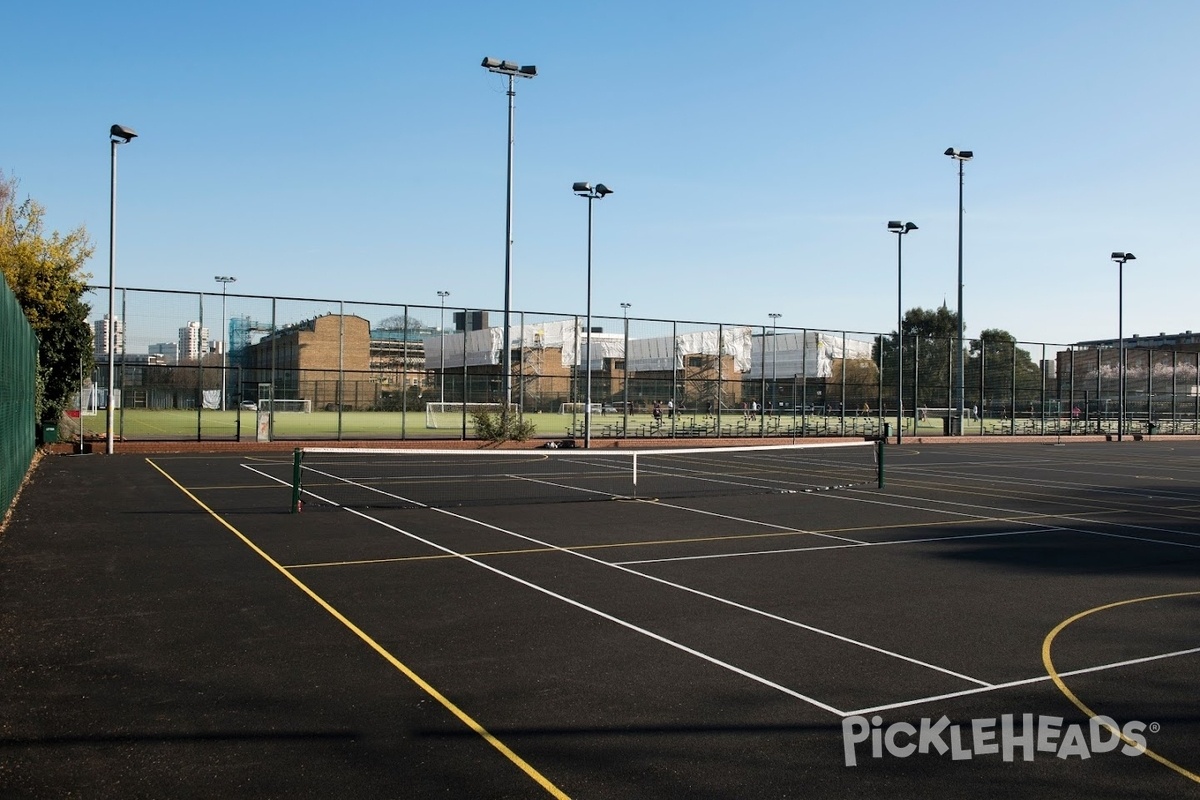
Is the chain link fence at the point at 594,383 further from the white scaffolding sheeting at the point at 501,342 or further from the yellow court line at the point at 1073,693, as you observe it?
the yellow court line at the point at 1073,693

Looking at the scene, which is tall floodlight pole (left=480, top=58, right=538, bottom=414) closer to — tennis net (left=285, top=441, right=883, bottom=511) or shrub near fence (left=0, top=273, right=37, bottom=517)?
tennis net (left=285, top=441, right=883, bottom=511)

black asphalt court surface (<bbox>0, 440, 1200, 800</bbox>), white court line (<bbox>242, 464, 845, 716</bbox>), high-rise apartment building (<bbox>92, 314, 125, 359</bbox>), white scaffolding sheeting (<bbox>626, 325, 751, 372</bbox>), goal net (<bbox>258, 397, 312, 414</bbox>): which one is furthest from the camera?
white scaffolding sheeting (<bbox>626, 325, 751, 372</bbox>)

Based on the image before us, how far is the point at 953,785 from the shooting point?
543 cm

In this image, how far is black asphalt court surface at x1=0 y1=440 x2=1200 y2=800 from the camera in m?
5.57

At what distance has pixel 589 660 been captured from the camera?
7914 millimetres

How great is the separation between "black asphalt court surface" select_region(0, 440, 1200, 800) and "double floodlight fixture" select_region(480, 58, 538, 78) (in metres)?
23.5

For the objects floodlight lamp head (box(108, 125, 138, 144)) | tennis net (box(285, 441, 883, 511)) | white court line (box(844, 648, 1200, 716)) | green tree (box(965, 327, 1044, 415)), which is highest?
floodlight lamp head (box(108, 125, 138, 144))

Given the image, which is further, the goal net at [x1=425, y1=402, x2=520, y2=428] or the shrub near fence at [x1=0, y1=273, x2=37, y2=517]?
the goal net at [x1=425, y1=402, x2=520, y2=428]

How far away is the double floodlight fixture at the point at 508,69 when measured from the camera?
3528cm

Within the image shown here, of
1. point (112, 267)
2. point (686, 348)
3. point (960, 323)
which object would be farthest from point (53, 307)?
point (960, 323)

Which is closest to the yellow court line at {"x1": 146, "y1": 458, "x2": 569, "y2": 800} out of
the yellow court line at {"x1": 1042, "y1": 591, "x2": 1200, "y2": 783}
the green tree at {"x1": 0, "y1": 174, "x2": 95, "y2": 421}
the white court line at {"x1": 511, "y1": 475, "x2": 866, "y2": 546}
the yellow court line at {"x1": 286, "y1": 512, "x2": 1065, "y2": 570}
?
the yellow court line at {"x1": 286, "y1": 512, "x2": 1065, "y2": 570}

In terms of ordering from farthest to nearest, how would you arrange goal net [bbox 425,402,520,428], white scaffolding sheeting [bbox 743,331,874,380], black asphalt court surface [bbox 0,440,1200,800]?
white scaffolding sheeting [bbox 743,331,874,380] → goal net [bbox 425,402,520,428] → black asphalt court surface [bbox 0,440,1200,800]

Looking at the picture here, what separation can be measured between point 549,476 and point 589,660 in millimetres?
17863

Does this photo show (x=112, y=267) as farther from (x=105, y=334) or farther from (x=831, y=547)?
(x=831, y=547)
